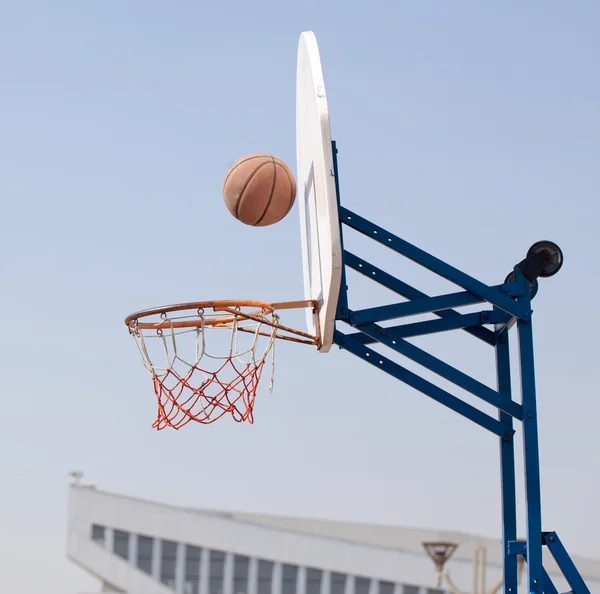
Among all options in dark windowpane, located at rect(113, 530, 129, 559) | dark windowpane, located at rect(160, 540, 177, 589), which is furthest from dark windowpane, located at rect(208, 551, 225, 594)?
dark windowpane, located at rect(113, 530, 129, 559)

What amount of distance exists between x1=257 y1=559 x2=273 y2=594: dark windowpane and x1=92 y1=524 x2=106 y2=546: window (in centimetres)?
588

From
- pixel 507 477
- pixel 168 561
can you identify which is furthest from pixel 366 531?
pixel 507 477

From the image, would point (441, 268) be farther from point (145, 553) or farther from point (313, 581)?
point (145, 553)

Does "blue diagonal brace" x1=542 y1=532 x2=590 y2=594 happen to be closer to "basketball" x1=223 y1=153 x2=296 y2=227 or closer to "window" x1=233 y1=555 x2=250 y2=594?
"basketball" x1=223 y1=153 x2=296 y2=227

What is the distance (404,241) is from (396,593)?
62.2 ft

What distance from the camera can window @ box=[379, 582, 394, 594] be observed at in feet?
81.8

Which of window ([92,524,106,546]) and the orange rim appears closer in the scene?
the orange rim

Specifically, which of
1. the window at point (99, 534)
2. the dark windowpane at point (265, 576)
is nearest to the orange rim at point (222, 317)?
the dark windowpane at point (265, 576)

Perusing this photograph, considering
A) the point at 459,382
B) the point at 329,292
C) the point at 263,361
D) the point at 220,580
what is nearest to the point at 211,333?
the point at 263,361

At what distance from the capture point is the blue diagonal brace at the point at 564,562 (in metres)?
6.77

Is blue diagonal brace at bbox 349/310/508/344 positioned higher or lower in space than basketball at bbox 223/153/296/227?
lower

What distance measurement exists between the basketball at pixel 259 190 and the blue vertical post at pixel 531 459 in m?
1.75

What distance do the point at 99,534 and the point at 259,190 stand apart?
83.9 ft

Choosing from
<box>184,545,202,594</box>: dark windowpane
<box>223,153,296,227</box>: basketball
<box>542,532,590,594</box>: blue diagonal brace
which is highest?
<box>223,153,296,227</box>: basketball
